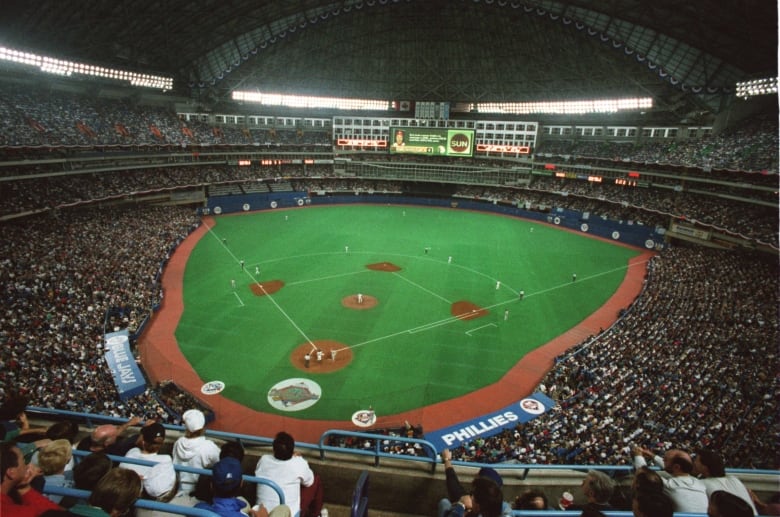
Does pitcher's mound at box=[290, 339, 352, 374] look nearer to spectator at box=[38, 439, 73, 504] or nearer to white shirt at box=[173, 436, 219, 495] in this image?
white shirt at box=[173, 436, 219, 495]

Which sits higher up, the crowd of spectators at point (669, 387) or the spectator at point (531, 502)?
the spectator at point (531, 502)

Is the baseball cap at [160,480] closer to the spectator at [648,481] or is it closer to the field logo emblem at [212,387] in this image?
the spectator at [648,481]

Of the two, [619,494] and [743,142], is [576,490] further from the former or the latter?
[743,142]

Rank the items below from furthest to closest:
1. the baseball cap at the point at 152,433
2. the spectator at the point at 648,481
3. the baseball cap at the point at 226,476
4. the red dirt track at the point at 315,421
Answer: the red dirt track at the point at 315,421
the baseball cap at the point at 152,433
the spectator at the point at 648,481
the baseball cap at the point at 226,476

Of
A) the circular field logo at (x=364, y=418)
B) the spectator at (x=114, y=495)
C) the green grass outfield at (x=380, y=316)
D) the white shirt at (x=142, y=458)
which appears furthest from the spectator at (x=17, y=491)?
the green grass outfield at (x=380, y=316)

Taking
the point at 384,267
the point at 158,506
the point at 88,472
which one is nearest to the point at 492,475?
the point at 158,506

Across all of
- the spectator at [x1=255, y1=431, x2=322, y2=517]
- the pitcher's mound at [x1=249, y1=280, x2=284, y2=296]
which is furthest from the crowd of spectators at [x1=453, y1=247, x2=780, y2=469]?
the pitcher's mound at [x1=249, y1=280, x2=284, y2=296]
